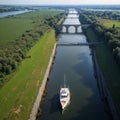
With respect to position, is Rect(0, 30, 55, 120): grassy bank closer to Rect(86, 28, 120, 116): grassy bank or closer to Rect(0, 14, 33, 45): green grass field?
Rect(86, 28, 120, 116): grassy bank

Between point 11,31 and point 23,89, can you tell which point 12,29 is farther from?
point 23,89

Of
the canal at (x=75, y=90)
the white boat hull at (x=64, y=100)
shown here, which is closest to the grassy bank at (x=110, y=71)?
the canal at (x=75, y=90)

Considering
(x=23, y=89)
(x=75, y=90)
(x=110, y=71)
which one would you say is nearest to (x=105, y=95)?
(x=75, y=90)

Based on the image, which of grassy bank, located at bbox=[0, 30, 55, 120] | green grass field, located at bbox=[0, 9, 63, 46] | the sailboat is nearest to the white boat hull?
the sailboat

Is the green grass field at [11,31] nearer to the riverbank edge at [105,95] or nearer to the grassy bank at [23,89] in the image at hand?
the grassy bank at [23,89]

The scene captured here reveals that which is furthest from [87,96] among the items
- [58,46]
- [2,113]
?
[58,46]

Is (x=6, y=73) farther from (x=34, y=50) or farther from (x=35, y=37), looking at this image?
(x=35, y=37)
